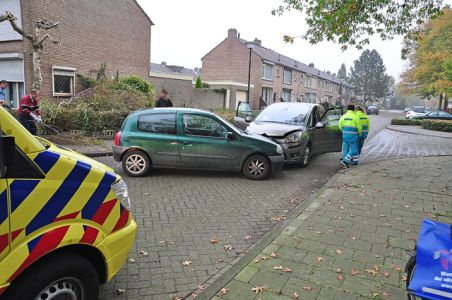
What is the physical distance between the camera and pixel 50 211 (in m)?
2.28

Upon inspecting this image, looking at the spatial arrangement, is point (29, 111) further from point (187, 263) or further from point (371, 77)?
point (371, 77)

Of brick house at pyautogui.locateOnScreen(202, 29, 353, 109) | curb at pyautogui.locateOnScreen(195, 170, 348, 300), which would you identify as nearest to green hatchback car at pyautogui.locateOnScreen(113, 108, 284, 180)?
curb at pyautogui.locateOnScreen(195, 170, 348, 300)

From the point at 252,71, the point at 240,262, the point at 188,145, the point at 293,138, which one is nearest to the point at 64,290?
the point at 240,262

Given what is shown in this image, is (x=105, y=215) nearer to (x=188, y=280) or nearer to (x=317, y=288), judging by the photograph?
(x=188, y=280)

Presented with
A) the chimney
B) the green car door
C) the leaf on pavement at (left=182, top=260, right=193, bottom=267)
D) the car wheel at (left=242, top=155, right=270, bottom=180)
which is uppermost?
the chimney

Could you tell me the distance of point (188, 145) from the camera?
760 centimetres

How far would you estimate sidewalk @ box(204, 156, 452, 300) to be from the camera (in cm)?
330

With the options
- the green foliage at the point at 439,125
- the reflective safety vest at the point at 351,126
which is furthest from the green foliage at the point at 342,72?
the reflective safety vest at the point at 351,126

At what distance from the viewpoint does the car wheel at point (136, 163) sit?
7.61 meters

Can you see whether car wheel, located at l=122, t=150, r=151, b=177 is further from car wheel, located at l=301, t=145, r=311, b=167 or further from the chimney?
the chimney

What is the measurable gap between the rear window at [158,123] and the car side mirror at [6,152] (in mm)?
5666

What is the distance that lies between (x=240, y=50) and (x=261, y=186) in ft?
117

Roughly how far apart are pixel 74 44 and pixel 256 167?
1635 centimetres

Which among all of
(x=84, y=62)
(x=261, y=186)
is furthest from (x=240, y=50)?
(x=261, y=186)
